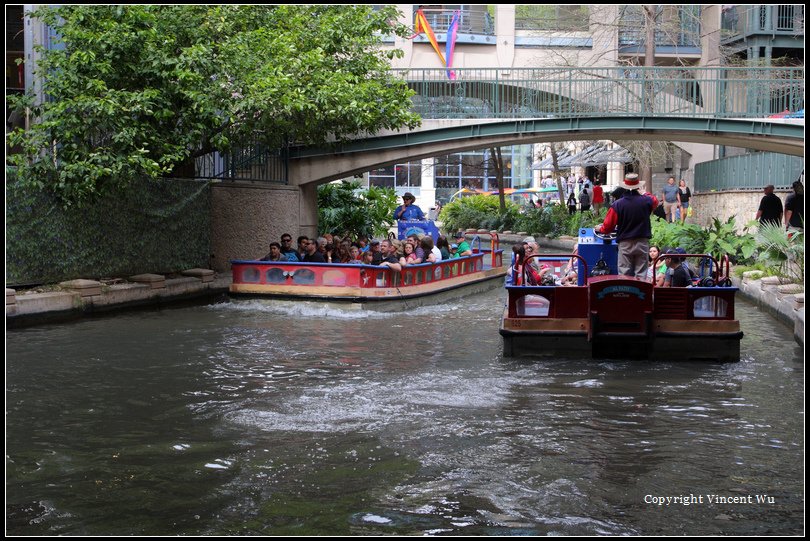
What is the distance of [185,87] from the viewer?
20.6 m

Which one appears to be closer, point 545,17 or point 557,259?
point 557,259

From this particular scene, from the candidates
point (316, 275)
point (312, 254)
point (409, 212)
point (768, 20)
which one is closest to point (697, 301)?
point (316, 275)

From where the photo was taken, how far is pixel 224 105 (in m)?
21.0

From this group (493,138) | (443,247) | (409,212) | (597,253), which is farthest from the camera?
(493,138)

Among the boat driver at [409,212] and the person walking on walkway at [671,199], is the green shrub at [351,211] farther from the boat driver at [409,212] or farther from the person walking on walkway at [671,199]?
the person walking on walkway at [671,199]

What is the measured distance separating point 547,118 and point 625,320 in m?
14.3

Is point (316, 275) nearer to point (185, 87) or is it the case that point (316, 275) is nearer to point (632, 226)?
point (185, 87)

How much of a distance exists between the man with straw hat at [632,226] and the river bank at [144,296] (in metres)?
2.80

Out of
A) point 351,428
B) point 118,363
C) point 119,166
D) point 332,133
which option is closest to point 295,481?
point 351,428

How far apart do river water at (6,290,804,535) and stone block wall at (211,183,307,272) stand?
9.46 m

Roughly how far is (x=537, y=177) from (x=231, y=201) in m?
49.4

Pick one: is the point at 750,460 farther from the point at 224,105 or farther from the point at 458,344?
the point at 224,105

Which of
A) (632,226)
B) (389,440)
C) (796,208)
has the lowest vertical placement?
(389,440)

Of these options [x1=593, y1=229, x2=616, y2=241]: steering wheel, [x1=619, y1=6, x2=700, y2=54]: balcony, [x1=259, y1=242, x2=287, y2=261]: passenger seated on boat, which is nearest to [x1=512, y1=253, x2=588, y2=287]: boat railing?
[x1=593, y1=229, x2=616, y2=241]: steering wheel
